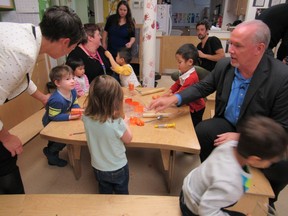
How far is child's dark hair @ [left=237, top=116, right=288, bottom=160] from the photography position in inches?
30.4

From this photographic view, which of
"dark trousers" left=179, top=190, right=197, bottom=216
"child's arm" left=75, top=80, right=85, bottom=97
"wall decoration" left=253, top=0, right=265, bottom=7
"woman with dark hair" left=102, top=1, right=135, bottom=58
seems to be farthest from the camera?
"wall decoration" left=253, top=0, right=265, bottom=7

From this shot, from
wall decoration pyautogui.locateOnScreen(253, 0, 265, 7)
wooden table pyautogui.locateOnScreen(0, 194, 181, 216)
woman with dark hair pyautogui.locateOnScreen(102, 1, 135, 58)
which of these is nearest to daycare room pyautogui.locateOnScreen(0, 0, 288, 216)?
wooden table pyautogui.locateOnScreen(0, 194, 181, 216)

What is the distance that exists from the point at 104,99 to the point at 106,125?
135mm

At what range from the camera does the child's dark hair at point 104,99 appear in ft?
3.77

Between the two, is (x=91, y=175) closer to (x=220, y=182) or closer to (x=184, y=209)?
(x=184, y=209)

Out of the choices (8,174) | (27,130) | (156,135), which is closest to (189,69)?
(156,135)

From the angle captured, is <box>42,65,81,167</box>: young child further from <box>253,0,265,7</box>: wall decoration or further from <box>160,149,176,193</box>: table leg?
<box>253,0,265,7</box>: wall decoration

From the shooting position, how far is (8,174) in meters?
1.21

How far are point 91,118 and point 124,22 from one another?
95.2 inches

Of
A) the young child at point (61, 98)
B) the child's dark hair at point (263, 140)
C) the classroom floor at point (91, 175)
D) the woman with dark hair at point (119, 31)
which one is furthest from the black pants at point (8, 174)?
the woman with dark hair at point (119, 31)

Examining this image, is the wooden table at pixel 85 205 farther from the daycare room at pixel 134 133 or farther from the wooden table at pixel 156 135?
the wooden table at pixel 156 135

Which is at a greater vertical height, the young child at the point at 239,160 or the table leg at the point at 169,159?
the young child at the point at 239,160

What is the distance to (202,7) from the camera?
23.3ft

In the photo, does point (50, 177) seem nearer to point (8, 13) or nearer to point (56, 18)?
point (56, 18)
